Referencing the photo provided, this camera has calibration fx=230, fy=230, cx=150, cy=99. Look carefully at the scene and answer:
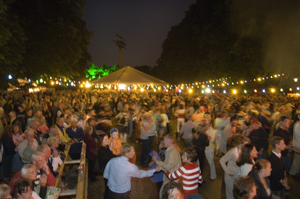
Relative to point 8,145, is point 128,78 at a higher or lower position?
higher

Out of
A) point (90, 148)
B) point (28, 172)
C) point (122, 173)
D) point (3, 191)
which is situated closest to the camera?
point (3, 191)

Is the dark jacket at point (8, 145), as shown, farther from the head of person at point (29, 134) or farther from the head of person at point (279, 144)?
the head of person at point (279, 144)

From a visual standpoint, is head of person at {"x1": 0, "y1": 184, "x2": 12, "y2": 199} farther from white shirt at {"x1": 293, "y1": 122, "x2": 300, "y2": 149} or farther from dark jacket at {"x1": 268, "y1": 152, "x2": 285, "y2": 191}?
white shirt at {"x1": 293, "y1": 122, "x2": 300, "y2": 149}

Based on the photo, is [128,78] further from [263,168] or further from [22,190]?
[22,190]

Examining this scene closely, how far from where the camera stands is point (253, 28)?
16.6 metres

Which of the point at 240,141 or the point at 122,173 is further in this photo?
the point at 240,141

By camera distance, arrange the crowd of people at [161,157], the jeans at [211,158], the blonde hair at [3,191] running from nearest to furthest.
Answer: the blonde hair at [3,191]
the crowd of people at [161,157]
the jeans at [211,158]

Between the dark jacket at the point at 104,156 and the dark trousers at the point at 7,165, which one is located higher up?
the dark jacket at the point at 104,156

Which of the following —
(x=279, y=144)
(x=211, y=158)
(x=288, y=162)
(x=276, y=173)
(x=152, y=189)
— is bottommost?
(x=152, y=189)

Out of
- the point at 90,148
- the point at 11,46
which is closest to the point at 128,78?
the point at 11,46

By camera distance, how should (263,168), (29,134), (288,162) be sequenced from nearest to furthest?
(263,168), (29,134), (288,162)

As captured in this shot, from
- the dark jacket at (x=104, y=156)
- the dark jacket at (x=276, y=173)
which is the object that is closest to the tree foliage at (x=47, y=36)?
the dark jacket at (x=104, y=156)

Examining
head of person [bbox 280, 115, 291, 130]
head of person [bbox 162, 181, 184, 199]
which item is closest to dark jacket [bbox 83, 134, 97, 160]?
head of person [bbox 162, 181, 184, 199]

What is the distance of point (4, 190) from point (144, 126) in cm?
417
